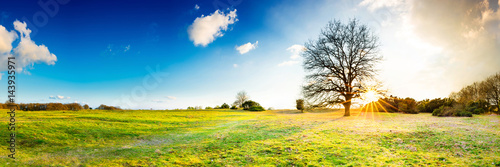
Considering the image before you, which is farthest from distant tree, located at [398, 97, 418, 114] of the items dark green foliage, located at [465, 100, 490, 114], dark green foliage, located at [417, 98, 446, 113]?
dark green foliage, located at [465, 100, 490, 114]

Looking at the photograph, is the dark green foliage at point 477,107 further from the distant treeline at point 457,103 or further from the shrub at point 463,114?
the shrub at point 463,114

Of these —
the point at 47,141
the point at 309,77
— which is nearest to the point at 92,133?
the point at 47,141

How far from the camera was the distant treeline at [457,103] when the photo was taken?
24.6 m

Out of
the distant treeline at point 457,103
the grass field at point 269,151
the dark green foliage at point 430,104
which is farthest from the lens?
the dark green foliage at point 430,104

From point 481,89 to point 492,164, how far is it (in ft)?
184

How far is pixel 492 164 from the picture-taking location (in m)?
6.59

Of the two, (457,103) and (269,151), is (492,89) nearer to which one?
(457,103)

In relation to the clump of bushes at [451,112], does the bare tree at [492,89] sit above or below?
above

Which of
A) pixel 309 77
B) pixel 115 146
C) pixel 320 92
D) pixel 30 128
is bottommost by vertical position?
pixel 115 146

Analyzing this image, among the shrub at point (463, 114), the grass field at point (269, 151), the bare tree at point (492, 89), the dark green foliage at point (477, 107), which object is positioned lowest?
the grass field at point (269, 151)

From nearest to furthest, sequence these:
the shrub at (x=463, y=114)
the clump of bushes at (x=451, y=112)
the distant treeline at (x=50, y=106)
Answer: the shrub at (x=463, y=114) < the clump of bushes at (x=451, y=112) < the distant treeline at (x=50, y=106)

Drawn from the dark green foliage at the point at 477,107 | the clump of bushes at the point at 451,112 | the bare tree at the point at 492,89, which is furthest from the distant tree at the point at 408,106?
the bare tree at the point at 492,89

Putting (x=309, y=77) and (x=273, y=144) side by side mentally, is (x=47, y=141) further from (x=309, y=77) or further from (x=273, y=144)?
(x=309, y=77)

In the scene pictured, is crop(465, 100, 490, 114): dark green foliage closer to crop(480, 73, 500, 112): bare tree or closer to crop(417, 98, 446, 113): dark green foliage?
crop(417, 98, 446, 113): dark green foliage
